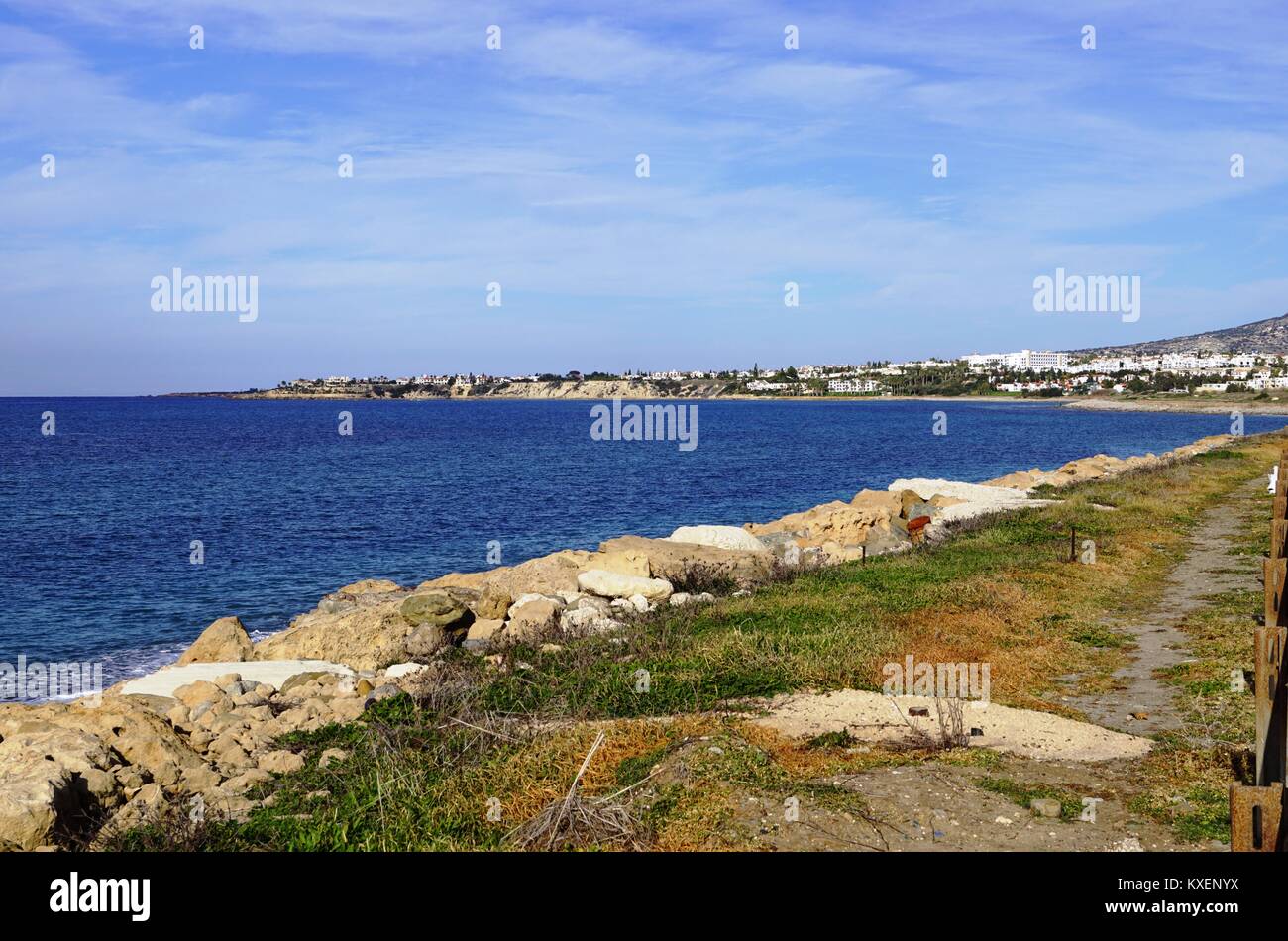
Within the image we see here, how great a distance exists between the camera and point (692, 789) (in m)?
7.78

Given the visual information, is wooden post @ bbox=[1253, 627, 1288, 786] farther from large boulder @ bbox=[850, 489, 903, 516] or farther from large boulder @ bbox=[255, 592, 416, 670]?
large boulder @ bbox=[850, 489, 903, 516]

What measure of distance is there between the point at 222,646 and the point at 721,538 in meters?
13.0

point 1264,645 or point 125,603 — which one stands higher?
point 1264,645

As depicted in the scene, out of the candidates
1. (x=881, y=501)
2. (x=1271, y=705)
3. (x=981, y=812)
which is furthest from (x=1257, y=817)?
(x=881, y=501)

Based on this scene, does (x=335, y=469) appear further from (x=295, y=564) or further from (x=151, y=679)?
(x=151, y=679)

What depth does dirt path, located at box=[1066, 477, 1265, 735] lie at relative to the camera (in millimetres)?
Answer: 10242

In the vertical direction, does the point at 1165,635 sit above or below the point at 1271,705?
below

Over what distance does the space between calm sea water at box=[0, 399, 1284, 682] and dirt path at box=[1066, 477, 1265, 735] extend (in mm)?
17254

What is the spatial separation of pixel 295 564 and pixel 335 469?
118ft

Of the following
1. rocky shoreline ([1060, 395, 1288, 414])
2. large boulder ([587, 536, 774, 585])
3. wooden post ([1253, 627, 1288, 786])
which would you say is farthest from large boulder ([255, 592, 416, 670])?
rocky shoreline ([1060, 395, 1288, 414])

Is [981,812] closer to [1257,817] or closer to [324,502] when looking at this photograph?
[1257,817]

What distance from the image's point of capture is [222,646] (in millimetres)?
18406

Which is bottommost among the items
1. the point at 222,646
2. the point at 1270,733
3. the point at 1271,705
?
the point at 222,646
